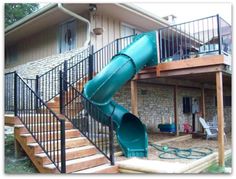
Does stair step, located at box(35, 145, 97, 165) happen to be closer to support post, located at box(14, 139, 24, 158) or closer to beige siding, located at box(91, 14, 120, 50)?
support post, located at box(14, 139, 24, 158)

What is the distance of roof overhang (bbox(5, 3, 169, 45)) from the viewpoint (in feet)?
19.7

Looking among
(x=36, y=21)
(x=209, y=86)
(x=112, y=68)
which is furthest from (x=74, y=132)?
(x=209, y=86)

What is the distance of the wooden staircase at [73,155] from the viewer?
370 centimetres

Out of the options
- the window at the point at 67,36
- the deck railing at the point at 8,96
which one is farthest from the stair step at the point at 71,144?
the window at the point at 67,36

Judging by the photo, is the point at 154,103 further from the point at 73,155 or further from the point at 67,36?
the point at 73,155

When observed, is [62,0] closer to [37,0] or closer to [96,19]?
[37,0]

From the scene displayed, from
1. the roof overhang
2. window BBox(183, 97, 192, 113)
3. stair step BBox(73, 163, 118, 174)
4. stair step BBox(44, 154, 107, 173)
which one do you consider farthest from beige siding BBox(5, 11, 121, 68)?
window BBox(183, 97, 192, 113)

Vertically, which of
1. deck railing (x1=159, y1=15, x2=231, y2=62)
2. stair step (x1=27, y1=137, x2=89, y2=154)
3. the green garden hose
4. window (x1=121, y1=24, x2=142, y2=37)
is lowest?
the green garden hose

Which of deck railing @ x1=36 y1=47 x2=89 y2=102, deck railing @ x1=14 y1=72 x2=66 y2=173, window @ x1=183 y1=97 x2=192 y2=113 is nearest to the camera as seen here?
deck railing @ x1=14 y1=72 x2=66 y2=173

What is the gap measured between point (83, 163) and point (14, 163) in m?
1.15

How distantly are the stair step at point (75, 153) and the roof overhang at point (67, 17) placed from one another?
2859 millimetres

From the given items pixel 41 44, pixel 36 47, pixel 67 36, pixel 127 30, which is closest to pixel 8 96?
pixel 67 36

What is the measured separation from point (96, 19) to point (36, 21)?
163 centimetres

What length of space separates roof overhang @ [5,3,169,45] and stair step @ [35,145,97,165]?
2.86 metres
